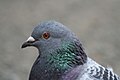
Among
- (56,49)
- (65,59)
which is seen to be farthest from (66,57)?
(56,49)

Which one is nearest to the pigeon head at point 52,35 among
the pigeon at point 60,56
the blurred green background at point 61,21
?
the pigeon at point 60,56

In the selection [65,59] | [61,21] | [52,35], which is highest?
[61,21]

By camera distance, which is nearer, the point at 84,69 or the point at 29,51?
the point at 84,69

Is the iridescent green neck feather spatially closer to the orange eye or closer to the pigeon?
the pigeon

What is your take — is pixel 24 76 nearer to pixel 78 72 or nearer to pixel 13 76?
pixel 13 76

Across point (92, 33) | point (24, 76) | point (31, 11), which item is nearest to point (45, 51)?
point (24, 76)

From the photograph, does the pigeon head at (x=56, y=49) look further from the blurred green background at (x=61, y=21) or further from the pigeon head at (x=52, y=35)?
A: the blurred green background at (x=61, y=21)

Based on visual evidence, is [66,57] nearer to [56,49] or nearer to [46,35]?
[56,49]
